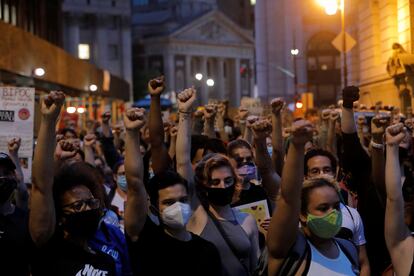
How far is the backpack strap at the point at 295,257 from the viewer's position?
3971mm

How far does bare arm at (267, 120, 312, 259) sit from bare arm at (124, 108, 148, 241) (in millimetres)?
788

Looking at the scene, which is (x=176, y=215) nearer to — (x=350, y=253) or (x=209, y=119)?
(x=350, y=253)

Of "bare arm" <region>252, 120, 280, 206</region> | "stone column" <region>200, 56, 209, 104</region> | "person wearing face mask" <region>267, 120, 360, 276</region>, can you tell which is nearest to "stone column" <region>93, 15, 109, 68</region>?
"stone column" <region>200, 56, 209, 104</region>

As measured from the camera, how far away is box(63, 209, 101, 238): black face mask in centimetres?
427

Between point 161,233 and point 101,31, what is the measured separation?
254 feet

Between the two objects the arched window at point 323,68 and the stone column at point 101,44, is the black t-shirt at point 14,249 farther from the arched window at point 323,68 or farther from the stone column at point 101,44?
the stone column at point 101,44

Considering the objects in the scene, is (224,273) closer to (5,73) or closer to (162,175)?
(162,175)

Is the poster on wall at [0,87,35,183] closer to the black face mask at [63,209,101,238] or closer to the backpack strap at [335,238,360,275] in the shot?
the black face mask at [63,209,101,238]

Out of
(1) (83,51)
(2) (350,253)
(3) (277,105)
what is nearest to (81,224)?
(2) (350,253)

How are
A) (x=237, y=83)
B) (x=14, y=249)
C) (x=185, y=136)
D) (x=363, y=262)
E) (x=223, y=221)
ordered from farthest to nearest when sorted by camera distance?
1. (x=237, y=83)
2. (x=185, y=136)
3. (x=363, y=262)
4. (x=223, y=221)
5. (x=14, y=249)

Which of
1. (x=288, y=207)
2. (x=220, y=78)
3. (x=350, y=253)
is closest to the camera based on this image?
(x=288, y=207)

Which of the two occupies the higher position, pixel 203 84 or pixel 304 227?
pixel 203 84

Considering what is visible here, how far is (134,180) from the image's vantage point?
436 centimetres

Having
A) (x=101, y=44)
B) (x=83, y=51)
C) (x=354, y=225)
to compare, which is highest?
(x=101, y=44)
